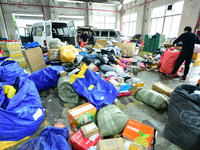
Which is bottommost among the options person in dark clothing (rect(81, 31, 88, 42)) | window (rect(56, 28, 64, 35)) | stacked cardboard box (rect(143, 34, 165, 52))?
stacked cardboard box (rect(143, 34, 165, 52))

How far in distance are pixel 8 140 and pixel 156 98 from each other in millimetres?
2157

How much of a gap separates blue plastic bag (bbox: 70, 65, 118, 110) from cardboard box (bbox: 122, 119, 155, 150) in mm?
633

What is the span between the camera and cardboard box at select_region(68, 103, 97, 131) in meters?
1.47

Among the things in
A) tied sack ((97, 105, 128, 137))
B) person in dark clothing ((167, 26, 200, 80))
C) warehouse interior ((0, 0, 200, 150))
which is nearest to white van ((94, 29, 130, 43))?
warehouse interior ((0, 0, 200, 150))

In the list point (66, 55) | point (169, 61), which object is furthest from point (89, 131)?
point (169, 61)

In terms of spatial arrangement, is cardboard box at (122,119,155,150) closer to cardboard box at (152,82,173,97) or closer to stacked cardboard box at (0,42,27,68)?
cardboard box at (152,82,173,97)

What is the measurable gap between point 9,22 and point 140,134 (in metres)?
12.8

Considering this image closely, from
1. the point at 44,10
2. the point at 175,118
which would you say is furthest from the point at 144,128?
the point at 44,10

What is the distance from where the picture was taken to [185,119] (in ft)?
3.69

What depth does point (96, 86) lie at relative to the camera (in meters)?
2.12

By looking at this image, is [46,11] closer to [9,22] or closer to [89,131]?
[9,22]

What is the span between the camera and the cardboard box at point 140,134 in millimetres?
1151

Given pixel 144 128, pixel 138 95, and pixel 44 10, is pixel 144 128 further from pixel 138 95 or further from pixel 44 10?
pixel 44 10

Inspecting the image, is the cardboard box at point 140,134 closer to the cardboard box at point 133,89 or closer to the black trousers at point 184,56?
the cardboard box at point 133,89
